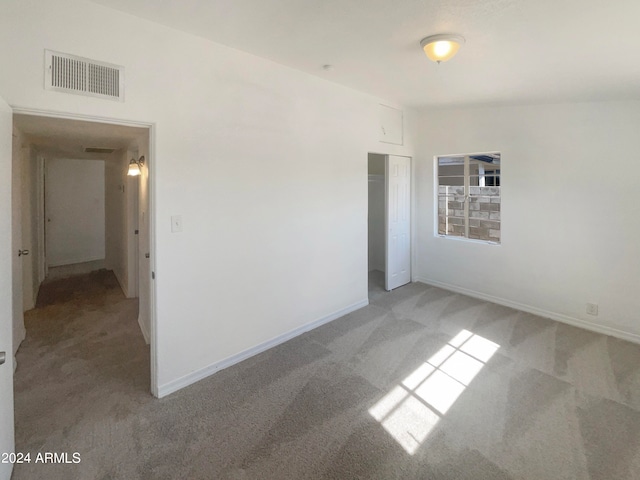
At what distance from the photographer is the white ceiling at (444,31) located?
6.21ft

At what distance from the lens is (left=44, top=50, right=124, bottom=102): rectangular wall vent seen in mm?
1864

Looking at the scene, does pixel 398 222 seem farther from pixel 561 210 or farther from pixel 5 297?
pixel 5 297

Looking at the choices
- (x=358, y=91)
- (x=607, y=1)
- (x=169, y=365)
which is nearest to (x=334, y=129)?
(x=358, y=91)

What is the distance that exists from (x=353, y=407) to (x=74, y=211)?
752 cm

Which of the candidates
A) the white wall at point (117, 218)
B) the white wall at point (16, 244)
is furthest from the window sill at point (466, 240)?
the white wall at point (16, 244)

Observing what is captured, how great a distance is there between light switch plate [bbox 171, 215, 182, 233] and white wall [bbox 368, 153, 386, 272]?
3.84 meters

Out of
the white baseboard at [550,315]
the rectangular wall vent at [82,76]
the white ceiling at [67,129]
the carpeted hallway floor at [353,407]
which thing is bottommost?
the carpeted hallway floor at [353,407]

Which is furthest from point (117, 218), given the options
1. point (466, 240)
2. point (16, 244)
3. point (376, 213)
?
point (466, 240)

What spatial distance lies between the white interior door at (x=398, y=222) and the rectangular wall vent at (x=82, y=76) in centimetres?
340

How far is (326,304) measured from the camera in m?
3.67

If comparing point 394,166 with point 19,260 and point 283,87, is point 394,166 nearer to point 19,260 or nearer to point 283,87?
point 283,87

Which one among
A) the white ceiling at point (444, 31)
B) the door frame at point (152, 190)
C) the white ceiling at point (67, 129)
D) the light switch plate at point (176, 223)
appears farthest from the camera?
the light switch plate at point (176, 223)

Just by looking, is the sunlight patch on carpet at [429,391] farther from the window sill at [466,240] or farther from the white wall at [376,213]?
the white wall at [376,213]

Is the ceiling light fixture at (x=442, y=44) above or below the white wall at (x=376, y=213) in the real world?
above
